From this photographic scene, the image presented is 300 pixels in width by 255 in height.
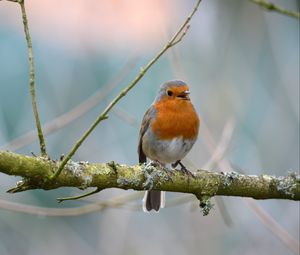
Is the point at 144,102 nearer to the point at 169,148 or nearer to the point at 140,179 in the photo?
the point at 169,148

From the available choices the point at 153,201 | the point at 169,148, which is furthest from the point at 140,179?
the point at 153,201

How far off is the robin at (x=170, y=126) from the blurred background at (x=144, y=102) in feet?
1.23

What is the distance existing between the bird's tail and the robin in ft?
0.03

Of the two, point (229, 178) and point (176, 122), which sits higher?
point (176, 122)

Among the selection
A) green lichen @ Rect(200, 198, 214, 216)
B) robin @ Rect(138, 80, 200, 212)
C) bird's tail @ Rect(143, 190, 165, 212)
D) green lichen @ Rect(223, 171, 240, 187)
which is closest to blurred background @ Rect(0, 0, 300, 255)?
robin @ Rect(138, 80, 200, 212)

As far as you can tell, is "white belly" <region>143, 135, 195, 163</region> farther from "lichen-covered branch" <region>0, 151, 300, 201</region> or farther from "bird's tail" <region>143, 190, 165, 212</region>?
"lichen-covered branch" <region>0, 151, 300, 201</region>

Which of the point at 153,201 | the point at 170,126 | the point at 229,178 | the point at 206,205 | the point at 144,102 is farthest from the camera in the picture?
the point at 144,102

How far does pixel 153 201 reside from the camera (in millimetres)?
4926

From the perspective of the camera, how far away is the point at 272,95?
336 inches

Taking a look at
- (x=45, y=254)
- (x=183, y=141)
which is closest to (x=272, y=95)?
(x=45, y=254)

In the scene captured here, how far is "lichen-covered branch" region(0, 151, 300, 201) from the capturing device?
272 cm

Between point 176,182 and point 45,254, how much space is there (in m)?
4.32

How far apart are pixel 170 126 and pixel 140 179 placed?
4.69 feet

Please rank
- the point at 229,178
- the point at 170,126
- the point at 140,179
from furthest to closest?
the point at 170,126 < the point at 229,178 < the point at 140,179
